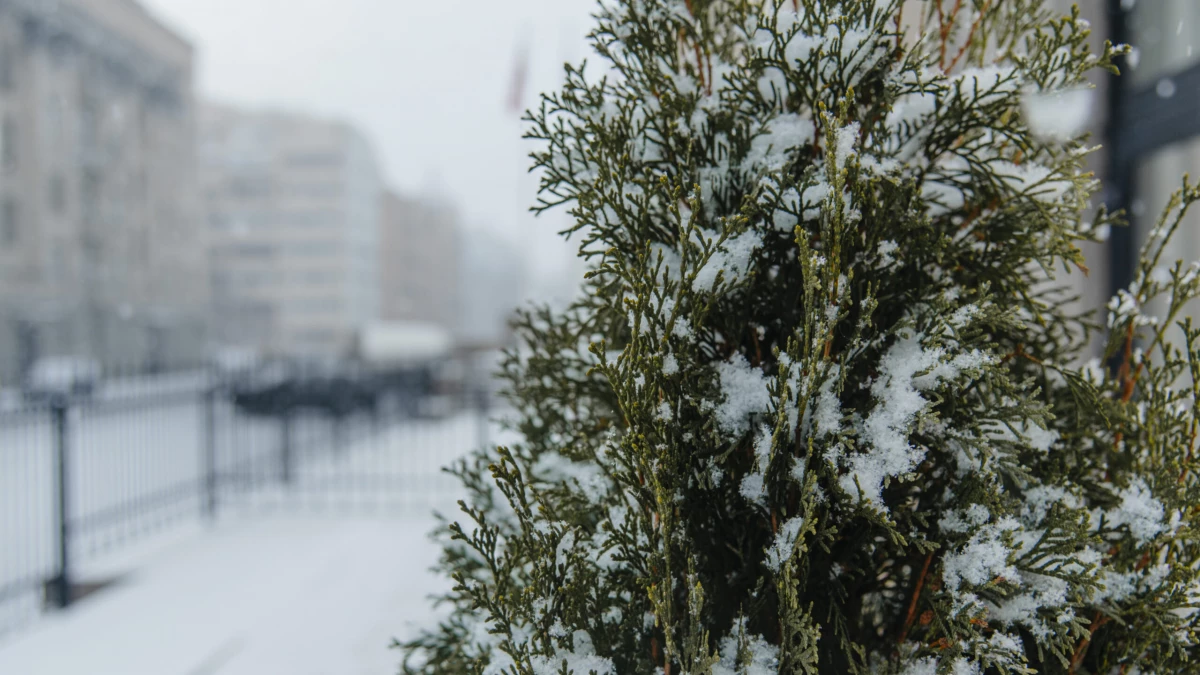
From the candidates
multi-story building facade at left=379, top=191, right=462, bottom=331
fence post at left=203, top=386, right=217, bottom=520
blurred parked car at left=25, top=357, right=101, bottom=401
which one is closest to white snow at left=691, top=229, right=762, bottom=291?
fence post at left=203, top=386, right=217, bottom=520

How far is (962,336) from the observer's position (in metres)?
1.46

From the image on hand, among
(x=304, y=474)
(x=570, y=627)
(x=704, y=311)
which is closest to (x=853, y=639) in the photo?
(x=570, y=627)

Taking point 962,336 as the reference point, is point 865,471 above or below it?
below

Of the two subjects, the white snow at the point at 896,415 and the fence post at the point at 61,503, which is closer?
the white snow at the point at 896,415

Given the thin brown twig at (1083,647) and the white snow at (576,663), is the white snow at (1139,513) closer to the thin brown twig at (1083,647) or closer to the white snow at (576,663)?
the thin brown twig at (1083,647)

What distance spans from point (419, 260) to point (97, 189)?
55.6m

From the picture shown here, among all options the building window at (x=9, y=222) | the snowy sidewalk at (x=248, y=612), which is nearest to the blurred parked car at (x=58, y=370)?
the building window at (x=9, y=222)

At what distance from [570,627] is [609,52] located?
1.47 meters

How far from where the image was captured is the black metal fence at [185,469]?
585cm

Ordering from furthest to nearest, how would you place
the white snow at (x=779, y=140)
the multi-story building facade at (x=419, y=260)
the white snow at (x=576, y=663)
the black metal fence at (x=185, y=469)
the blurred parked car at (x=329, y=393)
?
1. the multi-story building facade at (x=419, y=260)
2. the blurred parked car at (x=329, y=393)
3. the black metal fence at (x=185, y=469)
4. the white snow at (x=779, y=140)
5. the white snow at (x=576, y=663)

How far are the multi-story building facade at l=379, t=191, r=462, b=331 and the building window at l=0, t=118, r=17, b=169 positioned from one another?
2051 inches

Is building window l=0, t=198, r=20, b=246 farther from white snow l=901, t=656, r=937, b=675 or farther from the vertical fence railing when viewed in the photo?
white snow l=901, t=656, r=937, b=675

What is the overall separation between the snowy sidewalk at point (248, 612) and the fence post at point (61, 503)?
Answer: 0.19m

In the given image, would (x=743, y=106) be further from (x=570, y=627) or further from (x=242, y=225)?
(x=242, y=225)
